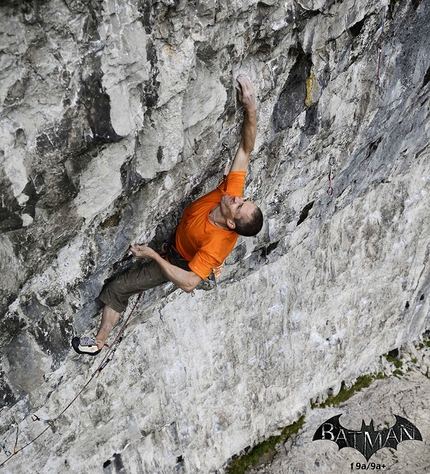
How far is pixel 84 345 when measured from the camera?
558 centimetres

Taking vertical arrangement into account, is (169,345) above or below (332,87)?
below

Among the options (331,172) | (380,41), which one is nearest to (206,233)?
(380,41)

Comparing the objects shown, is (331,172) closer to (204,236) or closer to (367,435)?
(204,236)

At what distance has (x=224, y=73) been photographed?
447 centimetres

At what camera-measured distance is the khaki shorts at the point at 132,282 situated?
216 inches

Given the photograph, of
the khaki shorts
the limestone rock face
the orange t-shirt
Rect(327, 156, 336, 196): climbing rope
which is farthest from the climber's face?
Rect(327, 156, 336, 196): climbing rope

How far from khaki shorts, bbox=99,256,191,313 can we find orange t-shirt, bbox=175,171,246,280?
324mm

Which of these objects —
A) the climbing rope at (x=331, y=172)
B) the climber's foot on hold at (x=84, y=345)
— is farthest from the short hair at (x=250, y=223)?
the climbing rope at (x=331, y=172)

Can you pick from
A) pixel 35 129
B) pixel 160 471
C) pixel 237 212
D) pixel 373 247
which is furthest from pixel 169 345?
pixel 35 129

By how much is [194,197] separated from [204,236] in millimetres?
555

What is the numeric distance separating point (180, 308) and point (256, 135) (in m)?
2.79

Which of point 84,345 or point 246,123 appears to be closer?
point 246,123

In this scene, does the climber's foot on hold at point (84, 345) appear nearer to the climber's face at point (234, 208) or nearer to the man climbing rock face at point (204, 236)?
the man climbing rock face at point (204, 236)

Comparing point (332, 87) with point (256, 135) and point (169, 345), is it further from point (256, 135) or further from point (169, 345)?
point (169, 345)
